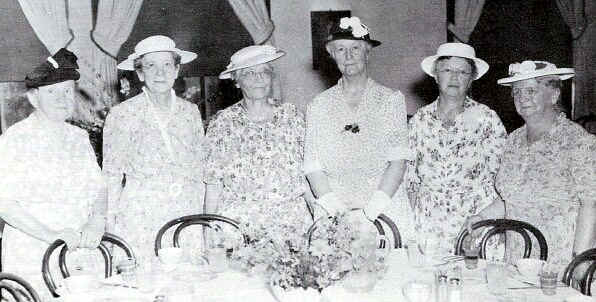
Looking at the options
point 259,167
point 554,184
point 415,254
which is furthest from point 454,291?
point 259,167

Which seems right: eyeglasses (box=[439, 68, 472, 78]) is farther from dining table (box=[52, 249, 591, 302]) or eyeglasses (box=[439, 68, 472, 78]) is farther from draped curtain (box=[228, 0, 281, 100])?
draped curtain (box=[228, 0, 281, 100])

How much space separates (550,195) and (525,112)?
1.45 ft

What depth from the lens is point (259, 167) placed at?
3174 mm

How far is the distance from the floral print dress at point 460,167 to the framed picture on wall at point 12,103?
14.8ft

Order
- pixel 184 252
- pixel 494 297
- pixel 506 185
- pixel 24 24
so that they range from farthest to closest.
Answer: pixel 24 24
pixel 506 185
pixel 184 252
pixel 494 297

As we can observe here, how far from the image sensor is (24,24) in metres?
6.08

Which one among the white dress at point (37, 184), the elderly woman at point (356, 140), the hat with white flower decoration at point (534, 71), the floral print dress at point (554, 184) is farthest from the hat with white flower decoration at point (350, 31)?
the white dress at point (37, 184)

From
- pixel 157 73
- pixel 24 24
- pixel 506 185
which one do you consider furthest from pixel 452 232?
pixel 24 24

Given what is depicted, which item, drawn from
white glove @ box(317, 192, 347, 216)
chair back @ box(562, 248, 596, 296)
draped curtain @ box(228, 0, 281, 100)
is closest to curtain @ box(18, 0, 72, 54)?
draped curtain @ box(228, 0, 281, 100)

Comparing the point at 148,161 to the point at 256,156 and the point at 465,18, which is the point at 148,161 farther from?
the point at 465,18

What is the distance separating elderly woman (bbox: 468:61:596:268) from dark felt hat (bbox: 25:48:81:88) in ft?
7.31

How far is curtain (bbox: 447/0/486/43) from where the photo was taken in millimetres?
7484

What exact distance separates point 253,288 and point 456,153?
1485mm

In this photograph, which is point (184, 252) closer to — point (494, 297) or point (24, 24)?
point (494, 297)
